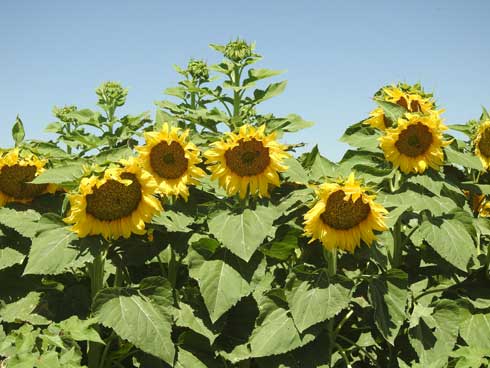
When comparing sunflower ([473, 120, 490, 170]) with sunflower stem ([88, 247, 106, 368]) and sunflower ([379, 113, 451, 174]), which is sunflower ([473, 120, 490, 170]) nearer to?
sunflower ([379, 113, 451, 174])

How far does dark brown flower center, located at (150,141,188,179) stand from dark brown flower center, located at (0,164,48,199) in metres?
0.74

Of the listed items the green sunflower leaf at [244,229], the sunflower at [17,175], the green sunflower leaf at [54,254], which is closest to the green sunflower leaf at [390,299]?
the green sunflower leaf at [244,229]

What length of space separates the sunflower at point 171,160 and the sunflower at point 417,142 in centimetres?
105

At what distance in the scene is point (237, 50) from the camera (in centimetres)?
391

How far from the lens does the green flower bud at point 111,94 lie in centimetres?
449

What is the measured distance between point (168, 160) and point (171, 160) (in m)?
0.02

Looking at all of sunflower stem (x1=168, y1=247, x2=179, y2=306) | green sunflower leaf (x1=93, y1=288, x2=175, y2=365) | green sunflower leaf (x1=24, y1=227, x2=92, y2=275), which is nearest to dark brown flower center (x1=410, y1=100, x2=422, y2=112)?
sunflower stem (x1=168, y1=247, x2=179, y2=306)

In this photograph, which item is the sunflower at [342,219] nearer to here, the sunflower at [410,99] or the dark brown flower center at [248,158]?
the dark brown flower center at [248,158]

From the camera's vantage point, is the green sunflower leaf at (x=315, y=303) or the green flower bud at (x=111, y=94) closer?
the green sunflower leaf at (x=315, y=303)

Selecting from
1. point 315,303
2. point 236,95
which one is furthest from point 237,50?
point 315,303

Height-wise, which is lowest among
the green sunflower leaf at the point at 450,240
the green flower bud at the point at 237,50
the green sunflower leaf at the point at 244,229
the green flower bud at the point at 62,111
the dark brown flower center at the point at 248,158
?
the green flower bud at the point at 62,111

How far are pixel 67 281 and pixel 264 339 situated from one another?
48.5 inches

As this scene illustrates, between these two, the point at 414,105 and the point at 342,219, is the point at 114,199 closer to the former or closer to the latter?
the point at 342,219

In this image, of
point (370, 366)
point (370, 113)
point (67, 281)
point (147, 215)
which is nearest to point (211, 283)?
point (147, 215)
